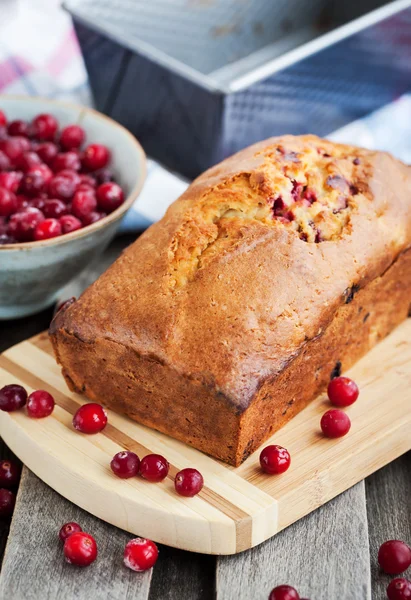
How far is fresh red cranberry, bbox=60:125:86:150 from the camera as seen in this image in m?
3.14

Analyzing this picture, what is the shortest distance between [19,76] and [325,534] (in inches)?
124

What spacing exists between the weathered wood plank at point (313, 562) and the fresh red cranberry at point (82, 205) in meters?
1.32

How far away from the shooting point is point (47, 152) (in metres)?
3.03

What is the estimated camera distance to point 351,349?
2.53 m

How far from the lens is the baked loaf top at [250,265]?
85.0 inches

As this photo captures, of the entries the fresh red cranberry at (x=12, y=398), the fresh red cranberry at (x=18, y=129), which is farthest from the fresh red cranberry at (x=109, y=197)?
the fresh red cranberry at (x=12, y=398)

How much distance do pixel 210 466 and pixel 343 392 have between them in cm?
49

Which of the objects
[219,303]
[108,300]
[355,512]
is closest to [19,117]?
[108,300]

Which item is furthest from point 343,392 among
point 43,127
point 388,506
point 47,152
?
point 43,127

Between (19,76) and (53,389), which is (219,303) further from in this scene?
(19,76)

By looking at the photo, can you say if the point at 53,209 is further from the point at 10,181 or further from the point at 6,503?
the point at 6,503

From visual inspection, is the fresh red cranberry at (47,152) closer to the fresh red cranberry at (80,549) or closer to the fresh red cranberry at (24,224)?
the fresh red cranberry at (24,224)

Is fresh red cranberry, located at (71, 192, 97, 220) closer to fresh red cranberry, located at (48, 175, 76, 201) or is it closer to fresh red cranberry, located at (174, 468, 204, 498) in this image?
A: fresh red cranberry, located at (48, 175, 76, 201)

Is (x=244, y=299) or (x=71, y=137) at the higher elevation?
(x=244, y=299)
